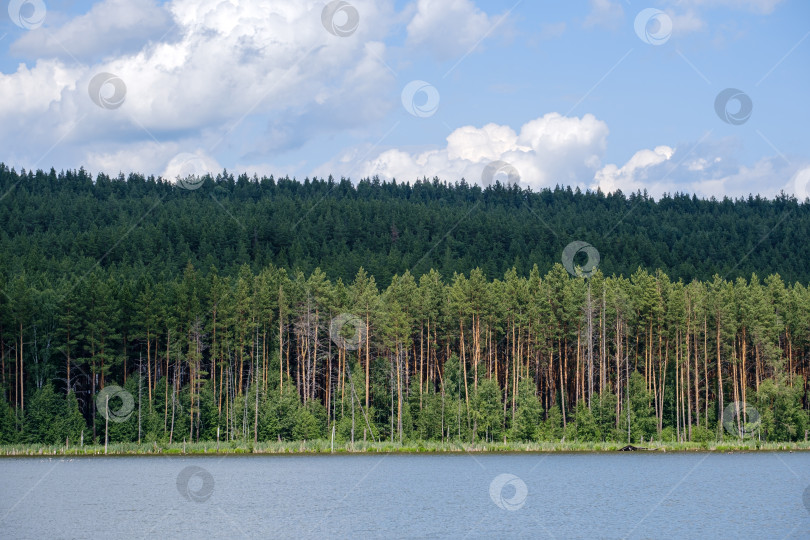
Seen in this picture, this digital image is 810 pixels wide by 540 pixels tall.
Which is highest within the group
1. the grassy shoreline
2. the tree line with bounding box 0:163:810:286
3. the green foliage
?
the tree line with bounding box 0:163:810:286

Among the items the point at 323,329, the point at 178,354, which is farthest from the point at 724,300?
the point at 178,354

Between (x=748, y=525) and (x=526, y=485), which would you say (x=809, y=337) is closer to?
(x=526, y=485)

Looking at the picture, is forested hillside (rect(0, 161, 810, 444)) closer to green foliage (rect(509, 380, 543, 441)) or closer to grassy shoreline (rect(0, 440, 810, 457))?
green foliage (rect(509, 380, 543, 441))

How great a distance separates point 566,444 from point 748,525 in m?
40.8

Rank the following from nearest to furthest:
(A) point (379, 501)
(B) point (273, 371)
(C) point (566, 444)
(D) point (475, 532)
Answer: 1. (D) point (475, 532)
2. (A) point (379, 501)
3. (C) point (566, 444)
4. (B) point (273, 371)

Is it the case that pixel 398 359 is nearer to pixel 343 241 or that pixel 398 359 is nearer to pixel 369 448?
pixel 369 448

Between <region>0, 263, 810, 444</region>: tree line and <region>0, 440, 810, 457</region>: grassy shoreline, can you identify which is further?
<region>0, 263, 810, 444</region>: tree line

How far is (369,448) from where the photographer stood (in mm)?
79250

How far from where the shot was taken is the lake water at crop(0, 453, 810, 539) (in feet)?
129

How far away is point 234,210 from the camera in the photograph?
187 m

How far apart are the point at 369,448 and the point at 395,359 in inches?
444

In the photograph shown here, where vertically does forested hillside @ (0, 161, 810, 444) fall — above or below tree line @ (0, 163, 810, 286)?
below

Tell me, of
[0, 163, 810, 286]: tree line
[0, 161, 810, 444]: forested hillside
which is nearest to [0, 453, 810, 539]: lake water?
→ [0, 161, 810, 444]: forested hillside

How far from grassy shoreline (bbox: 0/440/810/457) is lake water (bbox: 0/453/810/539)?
17.8 feet
